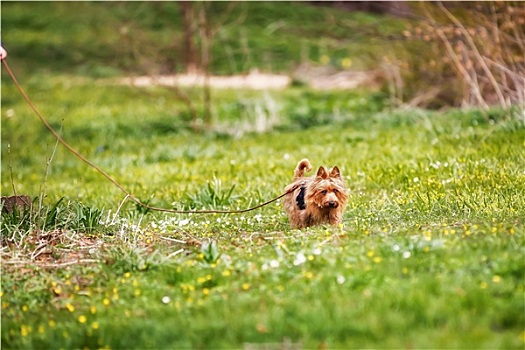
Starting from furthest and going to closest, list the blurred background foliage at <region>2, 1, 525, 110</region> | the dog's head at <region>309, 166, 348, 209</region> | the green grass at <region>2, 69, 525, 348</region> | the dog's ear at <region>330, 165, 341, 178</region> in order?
the blurred background foliage at <region>2, 1, 525, 110</region>
the dog's ear at <region>330, 165, 341, 178</region>
the dog's head at <region>309, 166, 348, 209</region>
the green grass at <region>2, 69, 525, 348</region>

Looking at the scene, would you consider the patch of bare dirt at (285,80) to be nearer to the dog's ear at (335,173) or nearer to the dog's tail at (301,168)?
the dog's tail at (301,168)

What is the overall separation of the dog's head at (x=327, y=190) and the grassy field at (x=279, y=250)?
28 centimetres

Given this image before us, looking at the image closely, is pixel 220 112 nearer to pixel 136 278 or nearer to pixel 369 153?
pixel 369 153

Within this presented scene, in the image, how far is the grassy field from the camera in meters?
5.65

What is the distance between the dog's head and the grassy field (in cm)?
28

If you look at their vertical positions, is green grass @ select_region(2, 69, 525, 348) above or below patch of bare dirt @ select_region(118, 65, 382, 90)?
above

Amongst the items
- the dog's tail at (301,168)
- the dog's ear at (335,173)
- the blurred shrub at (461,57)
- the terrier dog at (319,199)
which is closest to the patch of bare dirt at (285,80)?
the blurred shrub at (461,57)

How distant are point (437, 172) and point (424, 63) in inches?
273

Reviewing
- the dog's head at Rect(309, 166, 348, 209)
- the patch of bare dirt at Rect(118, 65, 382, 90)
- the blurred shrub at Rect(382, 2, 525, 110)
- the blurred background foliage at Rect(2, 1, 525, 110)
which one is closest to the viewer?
the dog's head at Rect(309, 166, 348, 209)

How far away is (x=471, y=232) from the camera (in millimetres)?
7035

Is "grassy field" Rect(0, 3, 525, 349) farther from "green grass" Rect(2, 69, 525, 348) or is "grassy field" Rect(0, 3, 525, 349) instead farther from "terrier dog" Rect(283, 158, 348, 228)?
"terrier dog" Rect(283, 158, 348, 228)

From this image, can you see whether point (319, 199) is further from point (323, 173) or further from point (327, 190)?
point (323, 173)

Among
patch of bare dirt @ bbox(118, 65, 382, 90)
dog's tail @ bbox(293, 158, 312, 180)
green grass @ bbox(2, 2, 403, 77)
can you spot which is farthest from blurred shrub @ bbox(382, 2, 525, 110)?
green grass @ bbox(2, 2, 403, 77)

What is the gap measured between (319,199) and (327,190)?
A: 0.12 m
